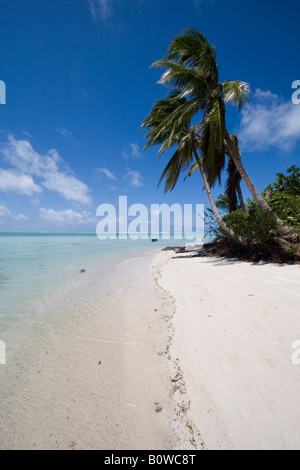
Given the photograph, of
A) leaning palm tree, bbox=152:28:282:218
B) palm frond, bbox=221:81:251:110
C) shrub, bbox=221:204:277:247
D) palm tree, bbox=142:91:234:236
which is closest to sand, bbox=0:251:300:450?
shrub, bbox=221:204:277:247

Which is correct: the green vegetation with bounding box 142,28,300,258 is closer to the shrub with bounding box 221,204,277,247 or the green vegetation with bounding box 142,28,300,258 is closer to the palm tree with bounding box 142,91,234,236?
the shrub with bounding box 221,204,277,247

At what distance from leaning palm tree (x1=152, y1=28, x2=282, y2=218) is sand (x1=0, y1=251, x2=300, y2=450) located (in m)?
5.68

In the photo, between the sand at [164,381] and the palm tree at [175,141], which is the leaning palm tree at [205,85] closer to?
the palm tree at [175,141]

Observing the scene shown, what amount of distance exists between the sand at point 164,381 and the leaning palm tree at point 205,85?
5.68 metres

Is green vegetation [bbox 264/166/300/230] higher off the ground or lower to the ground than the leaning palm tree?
lower

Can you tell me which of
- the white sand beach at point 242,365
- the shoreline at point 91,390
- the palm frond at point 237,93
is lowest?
the shoreline at point 91,390

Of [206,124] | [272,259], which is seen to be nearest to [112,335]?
[272,259]

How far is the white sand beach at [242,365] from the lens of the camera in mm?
1250

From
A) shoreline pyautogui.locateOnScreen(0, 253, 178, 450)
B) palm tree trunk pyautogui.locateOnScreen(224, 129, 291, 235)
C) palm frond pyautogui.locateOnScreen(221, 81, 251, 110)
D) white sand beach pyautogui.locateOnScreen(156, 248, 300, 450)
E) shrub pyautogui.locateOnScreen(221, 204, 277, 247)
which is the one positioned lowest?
shoreline pyautogui.locateOnScreen(0, 253, 178, 450)

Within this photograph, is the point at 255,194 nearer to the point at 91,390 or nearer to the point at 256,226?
the point at 256,226

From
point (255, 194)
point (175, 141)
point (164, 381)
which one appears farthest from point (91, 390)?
point (175, 141)

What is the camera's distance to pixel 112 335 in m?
2.75

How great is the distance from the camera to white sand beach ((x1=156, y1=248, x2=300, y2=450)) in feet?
4.10

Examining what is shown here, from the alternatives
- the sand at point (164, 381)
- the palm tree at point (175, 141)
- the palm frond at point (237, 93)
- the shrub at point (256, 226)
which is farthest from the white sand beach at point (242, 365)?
the palm tree at point (175, 141)
